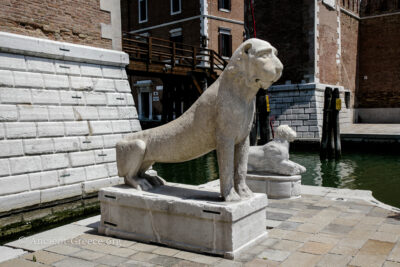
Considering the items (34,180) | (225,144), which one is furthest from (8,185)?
(225,144)

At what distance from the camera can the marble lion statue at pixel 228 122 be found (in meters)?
4.01

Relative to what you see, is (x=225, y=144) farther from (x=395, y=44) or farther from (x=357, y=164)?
(x=395, y=44)

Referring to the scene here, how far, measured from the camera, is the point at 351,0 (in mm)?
22828

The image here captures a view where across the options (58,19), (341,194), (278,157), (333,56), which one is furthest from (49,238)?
(333,56)

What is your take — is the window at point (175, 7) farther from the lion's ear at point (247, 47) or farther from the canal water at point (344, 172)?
the lion's ear at point (247, 47)

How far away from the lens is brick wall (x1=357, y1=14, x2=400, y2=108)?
22812mm

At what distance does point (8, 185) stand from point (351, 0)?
2294 centimetres

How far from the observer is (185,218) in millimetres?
4215

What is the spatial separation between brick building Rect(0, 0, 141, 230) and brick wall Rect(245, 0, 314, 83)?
12365 millimetres

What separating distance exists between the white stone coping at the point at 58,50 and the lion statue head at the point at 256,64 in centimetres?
443

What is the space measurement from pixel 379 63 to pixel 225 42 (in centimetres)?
1012

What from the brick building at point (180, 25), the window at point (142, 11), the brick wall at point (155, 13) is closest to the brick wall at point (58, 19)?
the brick building at point (180, 25)

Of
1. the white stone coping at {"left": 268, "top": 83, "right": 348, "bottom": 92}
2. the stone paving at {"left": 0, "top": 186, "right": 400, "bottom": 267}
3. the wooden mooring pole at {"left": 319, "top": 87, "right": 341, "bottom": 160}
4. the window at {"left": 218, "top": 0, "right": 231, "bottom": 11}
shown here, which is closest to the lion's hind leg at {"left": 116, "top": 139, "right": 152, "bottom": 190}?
the stone paving at {"left": 0, "top": 186, "right": 400, "bottom": 267}

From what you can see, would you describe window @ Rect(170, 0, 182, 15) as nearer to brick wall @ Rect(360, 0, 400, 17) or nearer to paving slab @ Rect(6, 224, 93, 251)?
brick wall @ Rect(360, 0, 400, 17)
